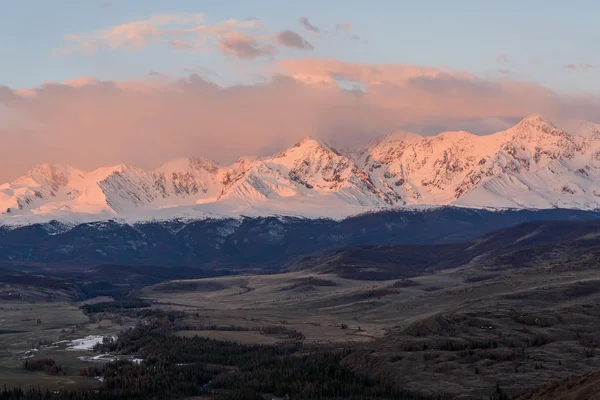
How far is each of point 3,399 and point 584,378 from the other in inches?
3624

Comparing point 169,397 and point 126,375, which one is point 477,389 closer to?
point 169,397

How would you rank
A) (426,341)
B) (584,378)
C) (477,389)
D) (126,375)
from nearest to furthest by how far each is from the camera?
(584,378) → (477,389) → (126,375) → (426,341)

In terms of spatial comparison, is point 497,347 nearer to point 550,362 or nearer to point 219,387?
point 550,362

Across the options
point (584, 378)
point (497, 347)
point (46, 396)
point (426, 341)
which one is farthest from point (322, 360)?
point (584, 378)

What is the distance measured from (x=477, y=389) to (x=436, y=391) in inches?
261

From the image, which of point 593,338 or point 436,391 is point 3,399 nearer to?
point 436,391

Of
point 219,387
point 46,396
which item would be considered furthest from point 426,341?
point 46,396

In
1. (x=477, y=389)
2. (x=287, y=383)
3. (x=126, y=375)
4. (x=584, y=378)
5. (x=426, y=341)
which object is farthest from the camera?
(x=426, y=341)

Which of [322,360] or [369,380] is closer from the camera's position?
[369,380]

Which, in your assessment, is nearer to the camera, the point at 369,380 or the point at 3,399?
the point at 3,399

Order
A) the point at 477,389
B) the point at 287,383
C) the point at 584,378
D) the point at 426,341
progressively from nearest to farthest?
the point at 584,378 < the point at 477,389 < the point at 287,383 < the point at 426,341

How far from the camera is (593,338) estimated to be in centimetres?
19912

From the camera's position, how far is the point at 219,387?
173m

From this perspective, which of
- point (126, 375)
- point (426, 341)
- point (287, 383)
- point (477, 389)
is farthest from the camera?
point (426, 341)
